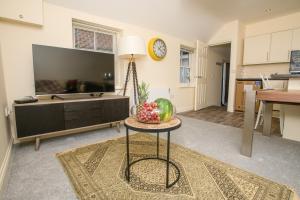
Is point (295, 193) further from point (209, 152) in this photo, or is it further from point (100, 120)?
point (100, 120)

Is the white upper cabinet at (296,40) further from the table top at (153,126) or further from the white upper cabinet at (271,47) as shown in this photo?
the table top at (153,126)

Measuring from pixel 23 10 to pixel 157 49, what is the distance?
2.46 m

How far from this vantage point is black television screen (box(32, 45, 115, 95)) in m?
2.20

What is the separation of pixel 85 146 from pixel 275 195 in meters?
2.04

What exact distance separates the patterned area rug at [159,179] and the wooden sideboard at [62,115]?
0.45 meters

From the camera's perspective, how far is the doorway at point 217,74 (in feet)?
17.8

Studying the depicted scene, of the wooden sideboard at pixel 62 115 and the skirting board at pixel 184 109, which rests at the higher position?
the wooden sideboard at pixel 62 115

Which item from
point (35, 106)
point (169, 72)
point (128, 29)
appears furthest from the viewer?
point (169, 72)

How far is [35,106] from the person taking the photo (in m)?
2.01

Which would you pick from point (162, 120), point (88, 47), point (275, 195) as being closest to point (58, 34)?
point (88, 47)

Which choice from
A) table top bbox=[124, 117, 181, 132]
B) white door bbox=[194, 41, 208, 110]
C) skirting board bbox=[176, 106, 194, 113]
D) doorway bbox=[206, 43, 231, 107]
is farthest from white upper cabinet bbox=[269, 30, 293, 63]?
table top bbox=[124, 117, 181, 132]

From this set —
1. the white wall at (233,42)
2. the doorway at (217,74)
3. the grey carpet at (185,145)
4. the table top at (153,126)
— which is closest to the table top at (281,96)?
the grey carpet at (185,145)

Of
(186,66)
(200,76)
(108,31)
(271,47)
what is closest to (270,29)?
(271,47)

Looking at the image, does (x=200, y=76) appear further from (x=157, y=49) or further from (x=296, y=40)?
(x=296, y=40)
